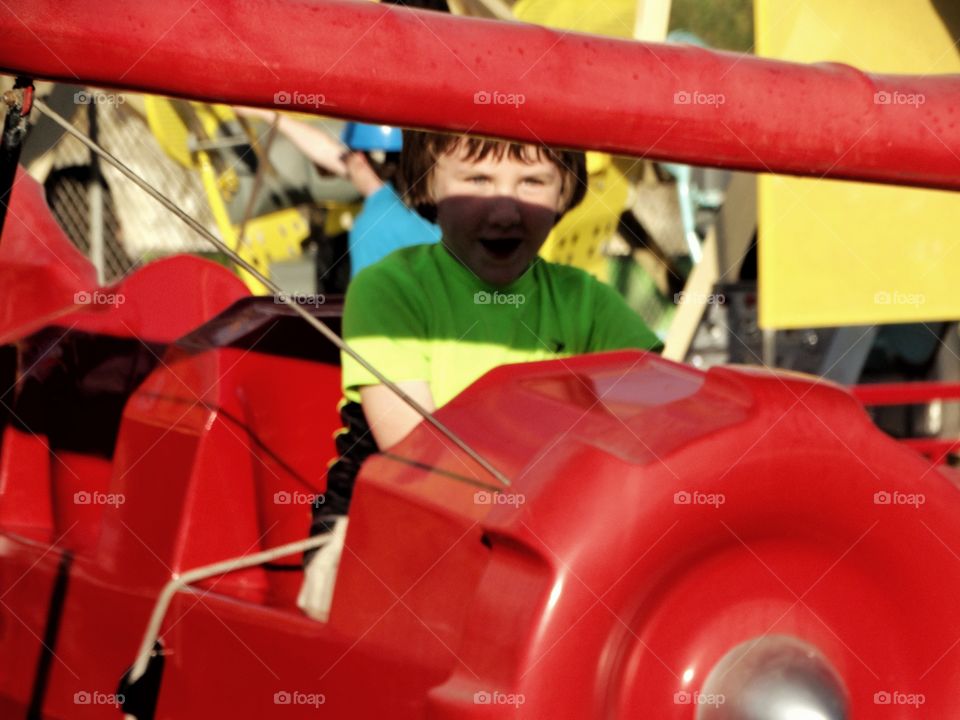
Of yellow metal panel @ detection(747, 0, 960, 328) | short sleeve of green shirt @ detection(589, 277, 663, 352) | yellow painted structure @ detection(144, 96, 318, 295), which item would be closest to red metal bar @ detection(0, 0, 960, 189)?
short sleeve of green shirt @ detection(589, 277, 663, 352)

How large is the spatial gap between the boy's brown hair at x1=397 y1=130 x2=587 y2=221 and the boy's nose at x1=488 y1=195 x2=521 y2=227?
0.07 metres

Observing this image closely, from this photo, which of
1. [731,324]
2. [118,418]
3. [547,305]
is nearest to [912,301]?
[731,324]

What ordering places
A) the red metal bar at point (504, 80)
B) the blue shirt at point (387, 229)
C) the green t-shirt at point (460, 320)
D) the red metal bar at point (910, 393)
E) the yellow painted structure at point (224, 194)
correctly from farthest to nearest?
the yellow painted structure at point (224, 194) → the blue shirt at point (387, 229) → the red metal bar at point (910, 393) → the green t-shirt at point (460, 320) → the red metal bar at point (504, 80)

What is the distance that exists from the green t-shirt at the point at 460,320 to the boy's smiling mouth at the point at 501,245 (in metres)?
0.06

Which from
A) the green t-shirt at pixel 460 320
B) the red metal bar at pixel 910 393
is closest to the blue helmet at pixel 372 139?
the red metal bar at pixel 910 393

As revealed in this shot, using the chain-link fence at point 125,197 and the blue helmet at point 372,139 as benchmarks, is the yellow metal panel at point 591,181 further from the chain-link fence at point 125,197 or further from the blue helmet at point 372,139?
the chain-link fence at point 125,197

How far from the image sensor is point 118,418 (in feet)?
9.51

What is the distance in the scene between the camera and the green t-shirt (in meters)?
2.24

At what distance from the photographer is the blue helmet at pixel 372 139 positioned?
4727 millimetres

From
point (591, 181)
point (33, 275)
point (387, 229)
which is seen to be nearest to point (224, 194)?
point (591, 181)

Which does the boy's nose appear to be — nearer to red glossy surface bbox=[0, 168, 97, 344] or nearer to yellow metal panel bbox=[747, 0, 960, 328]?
red glossy surface bbox=[0, 168, 97, 344]

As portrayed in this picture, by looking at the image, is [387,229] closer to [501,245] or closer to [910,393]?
[910,393]

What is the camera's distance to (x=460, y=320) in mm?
2391

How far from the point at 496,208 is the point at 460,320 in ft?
0.62
